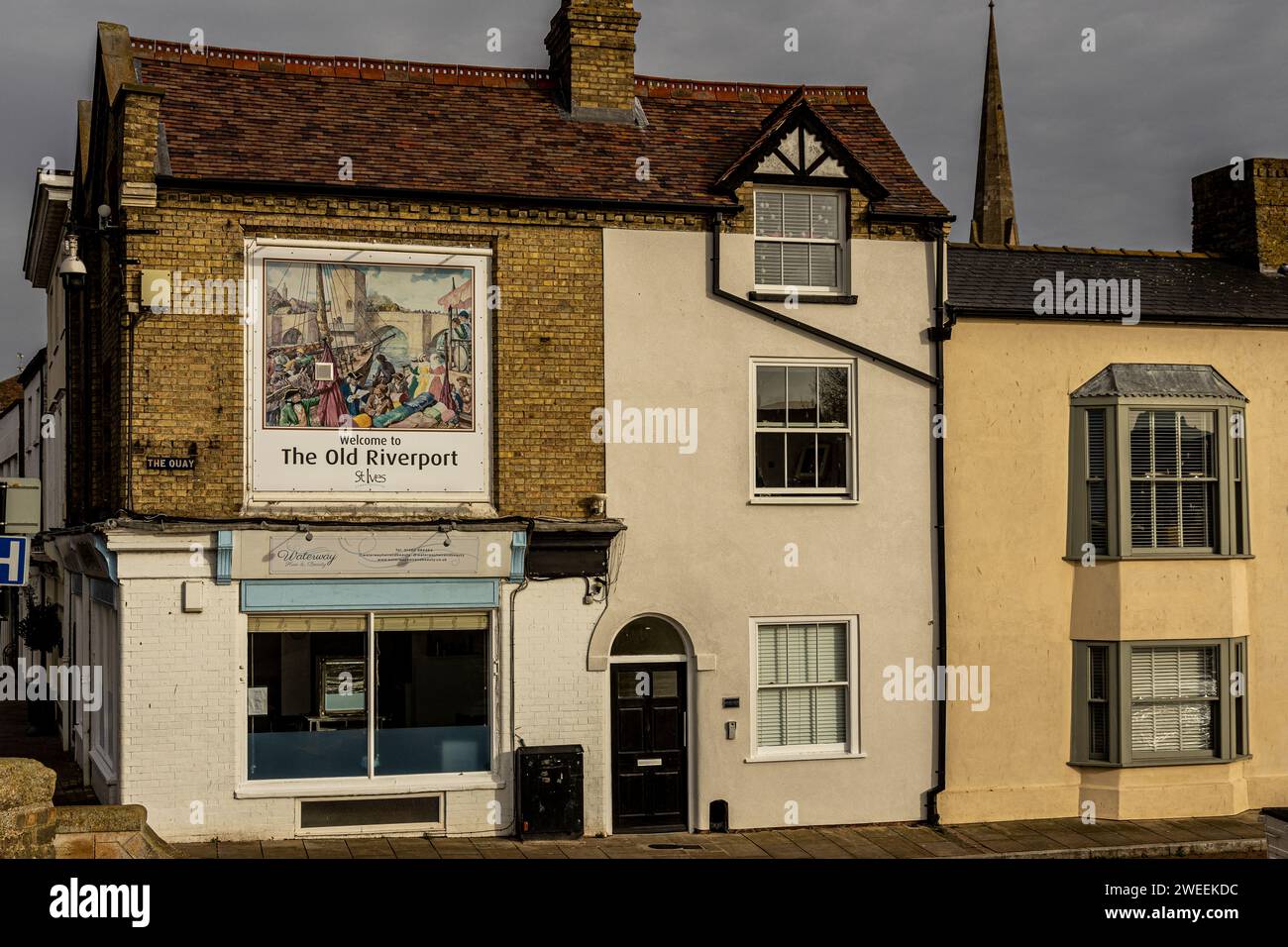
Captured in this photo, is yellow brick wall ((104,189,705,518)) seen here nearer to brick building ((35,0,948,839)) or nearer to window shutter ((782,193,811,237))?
brick building ((35,0,948,839))

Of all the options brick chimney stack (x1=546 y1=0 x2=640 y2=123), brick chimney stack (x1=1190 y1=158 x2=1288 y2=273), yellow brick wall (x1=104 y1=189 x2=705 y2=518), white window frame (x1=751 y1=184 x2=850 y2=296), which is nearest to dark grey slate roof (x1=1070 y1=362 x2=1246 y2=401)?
brick chimney stack (x1=1190 y1=158 x2=1288 y2=273)

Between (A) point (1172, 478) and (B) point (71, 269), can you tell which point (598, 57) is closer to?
(B) point (71, 269)

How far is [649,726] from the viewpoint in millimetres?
17422

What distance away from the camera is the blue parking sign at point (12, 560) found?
1357 centimetres

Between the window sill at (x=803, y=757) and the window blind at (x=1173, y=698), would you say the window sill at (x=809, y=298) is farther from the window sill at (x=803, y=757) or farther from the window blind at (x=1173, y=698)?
the window blind at (x=1173, y=698)

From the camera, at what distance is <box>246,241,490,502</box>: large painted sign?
16.5m

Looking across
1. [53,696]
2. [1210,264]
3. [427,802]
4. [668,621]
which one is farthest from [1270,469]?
[53,696]

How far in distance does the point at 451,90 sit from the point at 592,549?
6.39 meters

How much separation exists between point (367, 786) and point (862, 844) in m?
5.70

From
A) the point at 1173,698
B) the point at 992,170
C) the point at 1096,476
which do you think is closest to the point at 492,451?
the point at 1096,476

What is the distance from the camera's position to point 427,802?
54.7 ft

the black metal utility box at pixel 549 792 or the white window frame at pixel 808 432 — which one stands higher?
the white window frame at pixel 808 432

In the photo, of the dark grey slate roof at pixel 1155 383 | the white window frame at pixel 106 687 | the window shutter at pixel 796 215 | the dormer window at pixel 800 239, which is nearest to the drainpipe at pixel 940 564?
the dormer window at pixel 800 239

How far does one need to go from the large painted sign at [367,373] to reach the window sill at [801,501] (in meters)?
3.31
